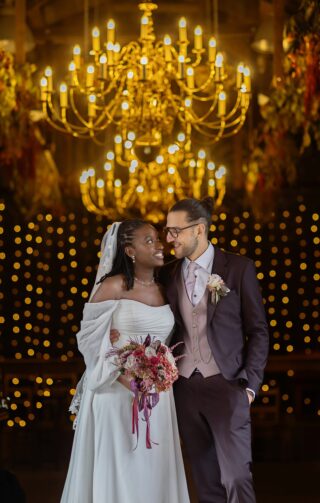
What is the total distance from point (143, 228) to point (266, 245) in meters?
7.35

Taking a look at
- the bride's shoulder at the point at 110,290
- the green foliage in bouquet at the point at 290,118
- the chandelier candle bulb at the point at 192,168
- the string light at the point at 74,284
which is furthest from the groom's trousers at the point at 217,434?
the string light at the point at 74,284

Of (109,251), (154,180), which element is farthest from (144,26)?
(109,251)

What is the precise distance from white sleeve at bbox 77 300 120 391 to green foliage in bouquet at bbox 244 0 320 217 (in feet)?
18.7

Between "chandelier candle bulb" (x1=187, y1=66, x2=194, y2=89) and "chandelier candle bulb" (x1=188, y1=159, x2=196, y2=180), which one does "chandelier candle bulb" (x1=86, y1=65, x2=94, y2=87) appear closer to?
"chandelier candle bulb" (x1=187, y1=66, x2=194, y2=89)

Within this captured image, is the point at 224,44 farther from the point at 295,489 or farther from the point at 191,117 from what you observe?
the point at 295,489

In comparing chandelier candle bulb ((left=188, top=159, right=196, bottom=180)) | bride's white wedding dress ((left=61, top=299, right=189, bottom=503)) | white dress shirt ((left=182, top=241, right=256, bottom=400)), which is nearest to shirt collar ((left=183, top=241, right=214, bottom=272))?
white dress shirt ((left=182, top=241, right=256, bottom=400))

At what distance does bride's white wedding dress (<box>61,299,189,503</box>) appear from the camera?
4.79m

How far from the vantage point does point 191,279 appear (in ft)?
16.1

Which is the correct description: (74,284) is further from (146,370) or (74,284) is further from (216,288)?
(146,370)

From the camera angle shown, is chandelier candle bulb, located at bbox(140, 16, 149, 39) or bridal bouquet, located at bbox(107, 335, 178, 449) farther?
chandelier candle bulb, located at bbox(140, 16, 149, 39)

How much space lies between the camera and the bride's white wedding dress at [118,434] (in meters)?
4.79

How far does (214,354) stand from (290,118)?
23.3 ft

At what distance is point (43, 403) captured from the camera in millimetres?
11391

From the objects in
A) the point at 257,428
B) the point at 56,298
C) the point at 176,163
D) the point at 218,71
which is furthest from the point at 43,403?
the point at 218,71
